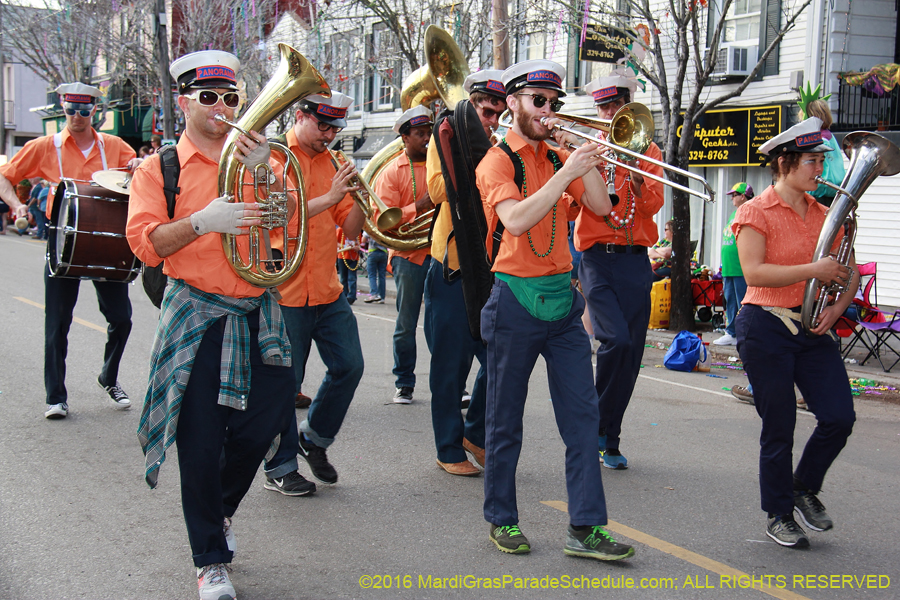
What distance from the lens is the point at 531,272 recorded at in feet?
13.2

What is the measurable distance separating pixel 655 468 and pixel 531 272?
6.93ft

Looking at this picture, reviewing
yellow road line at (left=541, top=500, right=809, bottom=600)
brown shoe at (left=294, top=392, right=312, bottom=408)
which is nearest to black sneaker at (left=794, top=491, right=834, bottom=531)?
yellow road line at (left=541, top=500, right=809, bottom=600)

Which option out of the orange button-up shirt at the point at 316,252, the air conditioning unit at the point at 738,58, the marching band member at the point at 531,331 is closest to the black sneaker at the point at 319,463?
the orange button-up shirt at the point at 316,252

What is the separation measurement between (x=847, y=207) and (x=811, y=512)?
1469mm

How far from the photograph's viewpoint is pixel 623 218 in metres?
5.36

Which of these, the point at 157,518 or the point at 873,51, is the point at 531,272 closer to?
the point at 157,518

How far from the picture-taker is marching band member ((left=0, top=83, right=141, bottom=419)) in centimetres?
637

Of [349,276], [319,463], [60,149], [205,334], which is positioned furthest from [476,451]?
[349,276]

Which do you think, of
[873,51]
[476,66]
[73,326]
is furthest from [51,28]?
[873,51]

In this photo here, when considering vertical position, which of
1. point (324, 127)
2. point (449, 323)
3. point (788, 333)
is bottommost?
point (449, 323)

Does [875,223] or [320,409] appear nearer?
[320,409]

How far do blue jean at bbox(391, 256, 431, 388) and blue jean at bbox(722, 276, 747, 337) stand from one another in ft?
15.0

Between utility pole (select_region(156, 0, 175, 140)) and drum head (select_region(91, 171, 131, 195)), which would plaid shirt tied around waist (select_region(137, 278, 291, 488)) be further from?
utility pole (select_region(156, 0, 175, 140))

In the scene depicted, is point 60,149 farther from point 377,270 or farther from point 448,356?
point 377,270
